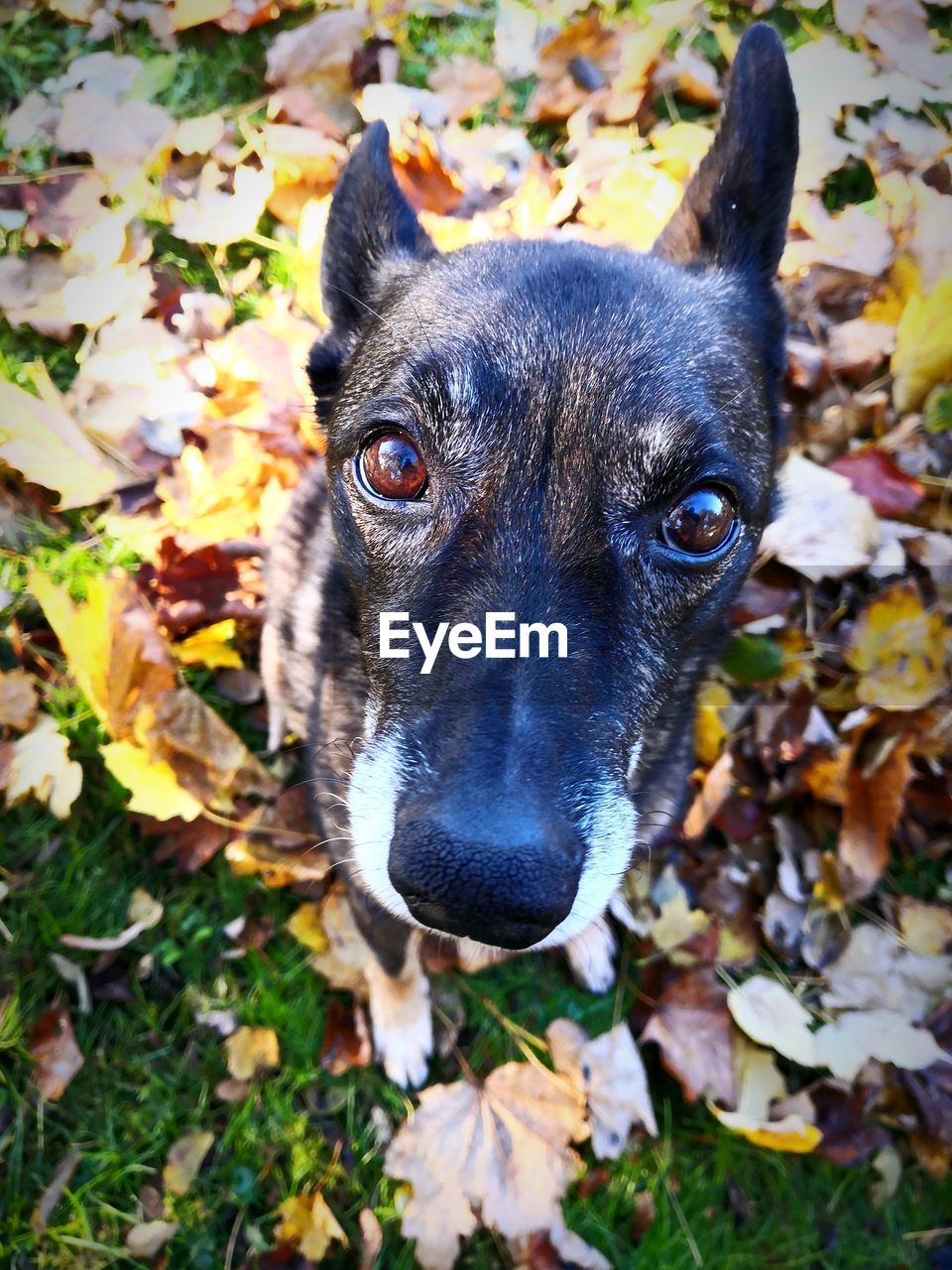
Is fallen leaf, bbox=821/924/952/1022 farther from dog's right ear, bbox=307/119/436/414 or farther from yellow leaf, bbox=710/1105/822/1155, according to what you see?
dog's right ear, bbox=307/119/436/414

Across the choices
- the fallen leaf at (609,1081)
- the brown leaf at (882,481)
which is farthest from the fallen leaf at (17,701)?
the brown leaf at (882,481)

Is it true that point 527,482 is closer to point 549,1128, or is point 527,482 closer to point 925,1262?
point 549,1128

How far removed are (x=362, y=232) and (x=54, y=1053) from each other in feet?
9.10

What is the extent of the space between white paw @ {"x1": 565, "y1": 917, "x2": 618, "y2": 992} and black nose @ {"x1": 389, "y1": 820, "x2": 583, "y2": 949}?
4.79ft

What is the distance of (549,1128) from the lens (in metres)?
2.61

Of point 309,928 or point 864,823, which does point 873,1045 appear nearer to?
point 864,823

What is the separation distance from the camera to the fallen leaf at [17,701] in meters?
2.98

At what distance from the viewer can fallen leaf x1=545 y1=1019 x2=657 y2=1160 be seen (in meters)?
2.71

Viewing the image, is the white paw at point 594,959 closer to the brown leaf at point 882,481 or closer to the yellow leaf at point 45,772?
the yellow leaf at point 45,772

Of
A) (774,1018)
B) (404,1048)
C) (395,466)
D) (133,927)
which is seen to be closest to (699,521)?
(395,466)

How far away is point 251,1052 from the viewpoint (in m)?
2.83

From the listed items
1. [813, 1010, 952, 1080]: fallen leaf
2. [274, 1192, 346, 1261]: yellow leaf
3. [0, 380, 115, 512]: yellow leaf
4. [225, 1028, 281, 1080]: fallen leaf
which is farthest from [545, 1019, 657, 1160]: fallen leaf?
[0, 380, 115, 512]: yellow leaf

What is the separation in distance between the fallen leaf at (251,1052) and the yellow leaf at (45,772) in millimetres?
983

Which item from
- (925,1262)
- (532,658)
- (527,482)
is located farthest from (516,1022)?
(527,482)
